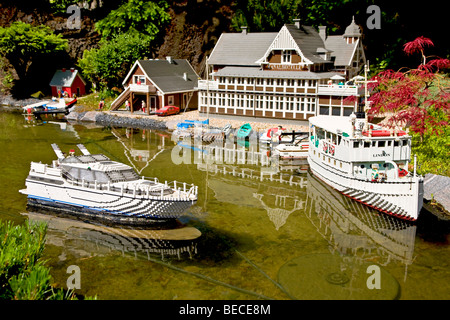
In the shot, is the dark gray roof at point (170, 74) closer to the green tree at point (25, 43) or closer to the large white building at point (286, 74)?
the large white building at point (286, 74)

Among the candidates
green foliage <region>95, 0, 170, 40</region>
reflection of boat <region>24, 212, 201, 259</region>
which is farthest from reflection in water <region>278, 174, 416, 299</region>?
green foliage <region>95, 0, 170, 40</region>

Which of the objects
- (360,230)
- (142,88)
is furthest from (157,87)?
(360,230)

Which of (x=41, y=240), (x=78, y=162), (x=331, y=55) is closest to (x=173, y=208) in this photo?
(x=78, y=162)

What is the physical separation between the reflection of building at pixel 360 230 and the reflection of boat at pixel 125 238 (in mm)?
7296

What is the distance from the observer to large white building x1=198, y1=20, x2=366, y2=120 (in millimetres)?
47656

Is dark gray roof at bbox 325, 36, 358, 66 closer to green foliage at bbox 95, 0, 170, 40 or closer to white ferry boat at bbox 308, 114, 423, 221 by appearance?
white ferry boat at bbox 308, 114, 423, 221

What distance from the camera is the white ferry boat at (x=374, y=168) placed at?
25578mm

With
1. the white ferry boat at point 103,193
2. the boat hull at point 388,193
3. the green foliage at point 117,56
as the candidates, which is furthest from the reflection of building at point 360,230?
the green foliage at point 117,56

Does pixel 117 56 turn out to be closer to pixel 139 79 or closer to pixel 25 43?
pixel 139 79

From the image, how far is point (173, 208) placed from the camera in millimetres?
24250

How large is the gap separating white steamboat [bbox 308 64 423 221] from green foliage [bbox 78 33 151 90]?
130 feet

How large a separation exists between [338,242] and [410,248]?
11.3 feet

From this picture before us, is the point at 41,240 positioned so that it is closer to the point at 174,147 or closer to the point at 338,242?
the point at 338,242

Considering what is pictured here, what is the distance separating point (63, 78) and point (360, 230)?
57.2 m
